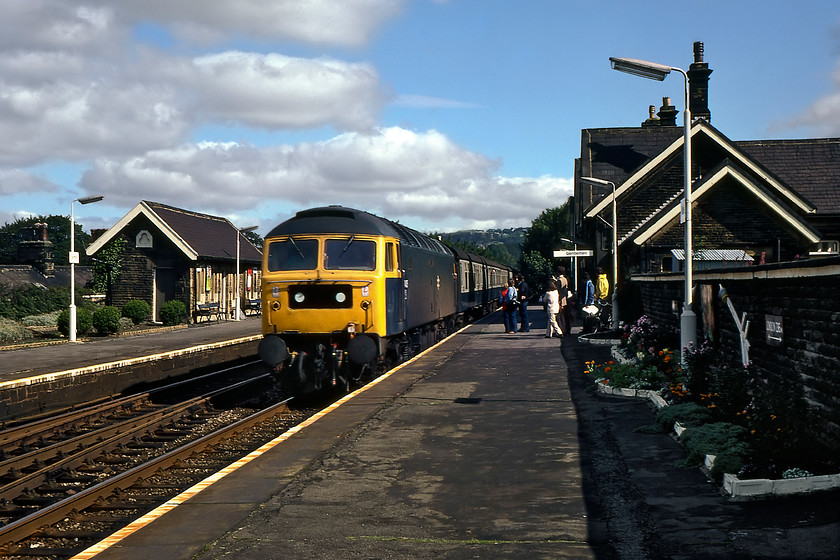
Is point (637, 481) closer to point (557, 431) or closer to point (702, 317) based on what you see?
point (557, 431)

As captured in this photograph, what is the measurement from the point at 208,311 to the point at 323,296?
25.2 m

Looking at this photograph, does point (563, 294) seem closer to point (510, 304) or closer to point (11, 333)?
point (510, 304)

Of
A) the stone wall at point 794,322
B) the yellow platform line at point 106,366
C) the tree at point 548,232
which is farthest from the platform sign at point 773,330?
the tree at point 548,232

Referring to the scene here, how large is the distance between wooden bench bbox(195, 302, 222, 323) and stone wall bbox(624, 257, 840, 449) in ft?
95.4

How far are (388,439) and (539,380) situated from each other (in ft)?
19.0

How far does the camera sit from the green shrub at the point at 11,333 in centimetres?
2597

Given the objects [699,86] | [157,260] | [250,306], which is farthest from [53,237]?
[699,86]

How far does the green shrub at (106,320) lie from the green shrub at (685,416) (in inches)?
913

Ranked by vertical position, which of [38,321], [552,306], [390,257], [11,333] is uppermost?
[390,257]

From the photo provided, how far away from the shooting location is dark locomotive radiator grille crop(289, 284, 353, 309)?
14.9 m

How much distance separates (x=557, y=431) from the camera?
10273mm

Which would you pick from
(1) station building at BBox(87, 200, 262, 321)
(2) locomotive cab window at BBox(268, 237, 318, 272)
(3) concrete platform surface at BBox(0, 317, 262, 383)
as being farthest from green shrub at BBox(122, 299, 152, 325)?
(2) locomotive cab window at BBox(268, 237, 318, 272)

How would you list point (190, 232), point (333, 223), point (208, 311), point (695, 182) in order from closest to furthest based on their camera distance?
point (333, 223) → point (695, 182) → point (208, 311) → point (190, 232)

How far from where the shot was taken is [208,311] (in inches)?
1528
